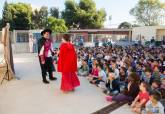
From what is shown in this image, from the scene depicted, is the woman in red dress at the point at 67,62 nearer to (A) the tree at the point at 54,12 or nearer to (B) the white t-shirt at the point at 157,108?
(B) the white t-shirt at the point at 157,108

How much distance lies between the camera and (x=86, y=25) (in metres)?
51.2

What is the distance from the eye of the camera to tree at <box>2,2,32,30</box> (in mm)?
44344

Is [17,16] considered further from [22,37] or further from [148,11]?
[148,11]

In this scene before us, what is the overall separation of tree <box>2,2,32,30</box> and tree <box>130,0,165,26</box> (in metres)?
30.1

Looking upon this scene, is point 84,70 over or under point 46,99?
over

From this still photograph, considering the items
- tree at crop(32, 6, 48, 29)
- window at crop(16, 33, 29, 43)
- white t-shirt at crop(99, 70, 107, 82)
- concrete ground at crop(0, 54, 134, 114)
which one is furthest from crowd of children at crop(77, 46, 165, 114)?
tree at crop(32, 6, 48, 29)

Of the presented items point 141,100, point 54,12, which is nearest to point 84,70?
point 141,100

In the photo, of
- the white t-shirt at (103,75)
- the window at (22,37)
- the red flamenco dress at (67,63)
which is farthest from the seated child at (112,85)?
the window at (22,37)

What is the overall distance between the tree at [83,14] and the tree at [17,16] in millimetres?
7941

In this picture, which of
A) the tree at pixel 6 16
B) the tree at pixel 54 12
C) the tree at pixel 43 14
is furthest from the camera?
the tree at pixel 54 12

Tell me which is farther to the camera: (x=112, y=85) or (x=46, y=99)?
(x=112, y=85)

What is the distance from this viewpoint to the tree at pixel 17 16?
44344 mm

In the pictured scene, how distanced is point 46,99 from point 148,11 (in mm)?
63769

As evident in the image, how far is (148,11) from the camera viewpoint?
225 feet
